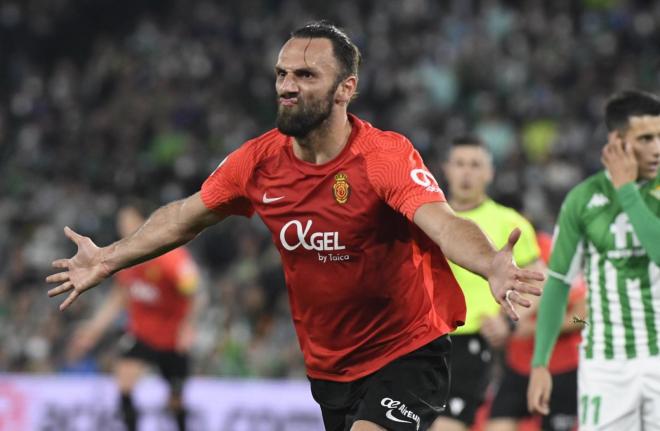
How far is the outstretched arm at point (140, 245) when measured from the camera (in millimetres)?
5387

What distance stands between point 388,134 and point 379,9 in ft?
50.8

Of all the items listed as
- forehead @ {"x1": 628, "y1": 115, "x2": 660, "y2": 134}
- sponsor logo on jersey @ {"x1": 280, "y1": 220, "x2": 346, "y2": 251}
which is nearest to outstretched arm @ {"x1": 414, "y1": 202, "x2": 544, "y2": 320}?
sponsor logo on jersey @ {"x1": 280, "y1": 220, "x2": 346, "y2": 251}

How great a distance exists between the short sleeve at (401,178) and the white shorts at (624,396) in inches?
68.6

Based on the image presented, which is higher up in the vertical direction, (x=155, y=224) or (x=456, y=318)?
(x=155, y=224)

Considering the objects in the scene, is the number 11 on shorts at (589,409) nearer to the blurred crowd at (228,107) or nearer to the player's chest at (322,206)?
the player's chest at (322,206)

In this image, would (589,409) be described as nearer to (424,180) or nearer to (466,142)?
(424,180)

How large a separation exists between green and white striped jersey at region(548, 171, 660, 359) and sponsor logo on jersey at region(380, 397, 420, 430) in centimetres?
145

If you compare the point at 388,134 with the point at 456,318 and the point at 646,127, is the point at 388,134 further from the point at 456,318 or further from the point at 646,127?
the point at 646,127

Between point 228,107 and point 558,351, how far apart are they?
12.0 metres

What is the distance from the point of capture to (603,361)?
602 cm

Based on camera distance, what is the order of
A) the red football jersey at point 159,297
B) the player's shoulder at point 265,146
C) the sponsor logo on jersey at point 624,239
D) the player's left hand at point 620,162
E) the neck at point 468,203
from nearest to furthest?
the player's shoulder at point 265,146, the player's left hand at point 620,162, the sponsor logo on jersey at point 624,239, the neck at point 468,203, the red football jersey at point 159,297

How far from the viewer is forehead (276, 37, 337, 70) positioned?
5.01m

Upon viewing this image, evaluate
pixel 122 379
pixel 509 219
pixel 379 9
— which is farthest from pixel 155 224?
pixel 379 9

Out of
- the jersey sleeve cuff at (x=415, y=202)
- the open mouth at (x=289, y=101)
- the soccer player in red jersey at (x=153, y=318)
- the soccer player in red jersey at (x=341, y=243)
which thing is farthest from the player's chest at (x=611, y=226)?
the soccer player in red jersey at (x=153, y=318)
